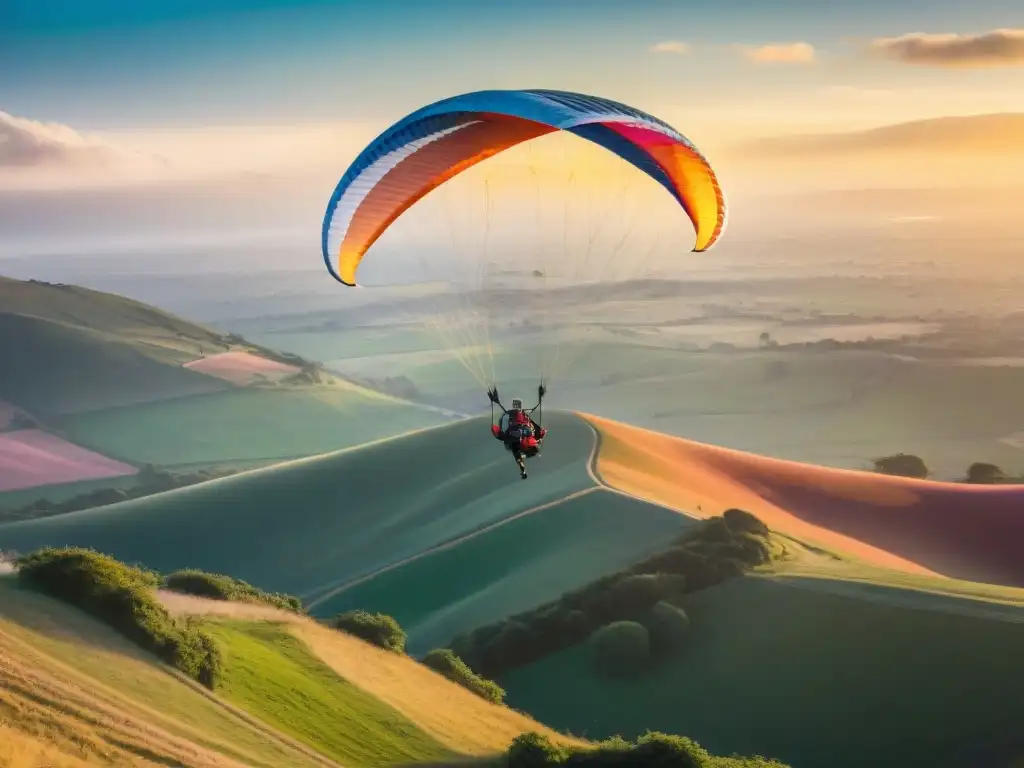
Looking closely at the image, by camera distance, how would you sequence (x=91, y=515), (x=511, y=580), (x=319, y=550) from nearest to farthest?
(x=511, y=580), (x=319, y=550), (x=91, y=515)

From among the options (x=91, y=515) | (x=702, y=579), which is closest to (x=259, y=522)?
(x=91, y=515)

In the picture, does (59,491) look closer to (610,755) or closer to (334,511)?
(334,511)

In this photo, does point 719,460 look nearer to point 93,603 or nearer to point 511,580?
point 511,580

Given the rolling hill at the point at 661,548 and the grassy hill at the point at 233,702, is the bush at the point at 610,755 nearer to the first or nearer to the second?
the grassy hill at the point at 233,702

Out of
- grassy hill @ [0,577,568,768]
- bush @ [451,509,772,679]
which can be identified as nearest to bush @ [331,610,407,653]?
grassy hill @ [0,577,568,768]

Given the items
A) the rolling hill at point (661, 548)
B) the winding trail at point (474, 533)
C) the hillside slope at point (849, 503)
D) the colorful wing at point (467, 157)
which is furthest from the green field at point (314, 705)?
the hillside slope at point (849, 503)

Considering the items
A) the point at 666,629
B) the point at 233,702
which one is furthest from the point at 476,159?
the point at 666,629
